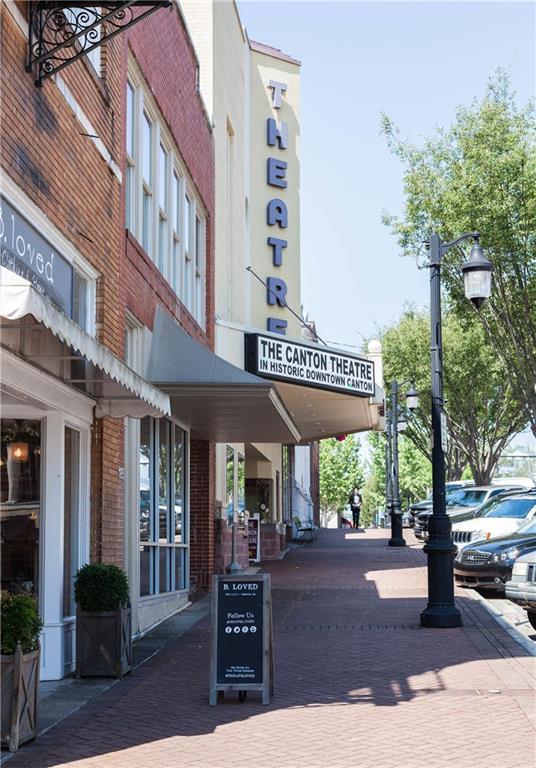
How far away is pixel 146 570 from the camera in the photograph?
14.8 metres

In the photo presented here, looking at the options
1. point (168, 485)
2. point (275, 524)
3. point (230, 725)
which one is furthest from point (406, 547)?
point (230, 725)

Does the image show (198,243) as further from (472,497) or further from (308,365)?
(472,497)

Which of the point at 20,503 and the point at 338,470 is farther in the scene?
the point at 338,470

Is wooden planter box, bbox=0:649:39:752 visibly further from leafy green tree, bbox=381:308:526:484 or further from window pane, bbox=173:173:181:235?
Result: leafy green tree, bbox=381:308:526:484

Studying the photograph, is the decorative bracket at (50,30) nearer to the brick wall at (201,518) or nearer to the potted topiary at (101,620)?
the potted topiary at (101,620)

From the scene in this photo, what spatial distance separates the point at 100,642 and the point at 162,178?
8068 millimetres

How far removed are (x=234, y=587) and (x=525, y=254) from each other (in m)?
19.6

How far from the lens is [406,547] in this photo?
34.2 metres

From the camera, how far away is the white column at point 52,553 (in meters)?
10.2

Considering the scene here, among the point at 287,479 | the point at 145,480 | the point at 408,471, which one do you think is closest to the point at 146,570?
the point at 145,480

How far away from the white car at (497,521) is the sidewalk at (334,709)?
686cm

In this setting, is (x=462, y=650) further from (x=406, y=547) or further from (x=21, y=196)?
(x=406, y=547)

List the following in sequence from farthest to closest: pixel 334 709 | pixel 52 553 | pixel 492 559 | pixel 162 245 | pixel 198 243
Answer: pixel 198 243 < pixel 492 559 < pixel 162 245 < pixel 52 553 < pixel 334 709

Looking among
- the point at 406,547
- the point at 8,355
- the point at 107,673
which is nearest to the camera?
the point at 8,355
